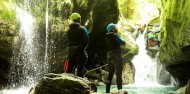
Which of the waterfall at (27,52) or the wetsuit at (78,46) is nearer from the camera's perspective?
the wetsuit at (78,46)

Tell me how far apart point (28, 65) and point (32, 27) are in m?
2.20

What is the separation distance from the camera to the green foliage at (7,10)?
14873 millimetres

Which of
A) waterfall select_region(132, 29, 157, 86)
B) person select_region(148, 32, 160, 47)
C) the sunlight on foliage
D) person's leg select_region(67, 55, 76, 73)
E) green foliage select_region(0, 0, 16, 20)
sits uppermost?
the sunlight on foliage

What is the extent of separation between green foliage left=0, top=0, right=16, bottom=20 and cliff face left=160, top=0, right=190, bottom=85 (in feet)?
27.4

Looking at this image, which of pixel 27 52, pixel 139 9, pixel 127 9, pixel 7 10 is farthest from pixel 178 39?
pixel 139 9

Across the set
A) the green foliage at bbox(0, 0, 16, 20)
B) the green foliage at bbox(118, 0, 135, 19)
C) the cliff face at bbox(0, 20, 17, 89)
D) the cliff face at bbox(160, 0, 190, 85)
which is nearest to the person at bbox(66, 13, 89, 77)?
the cliff face at bbox(160, 0, 190, 85)

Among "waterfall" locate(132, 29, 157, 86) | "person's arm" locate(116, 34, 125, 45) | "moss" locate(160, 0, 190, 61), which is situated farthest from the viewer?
"waterfall" locate(132, 29, 157, 86)

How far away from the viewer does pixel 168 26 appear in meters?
13.5

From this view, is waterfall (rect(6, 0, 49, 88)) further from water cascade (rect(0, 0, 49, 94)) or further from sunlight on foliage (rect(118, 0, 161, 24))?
sunlight on foliage (rect(118, 0, 161, 24))

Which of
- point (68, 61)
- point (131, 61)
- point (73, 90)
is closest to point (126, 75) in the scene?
point (131, 61)

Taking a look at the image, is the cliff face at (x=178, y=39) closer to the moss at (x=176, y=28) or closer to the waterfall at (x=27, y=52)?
the moss at (x=176, y=28)

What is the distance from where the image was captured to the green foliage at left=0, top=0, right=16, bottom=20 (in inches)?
586

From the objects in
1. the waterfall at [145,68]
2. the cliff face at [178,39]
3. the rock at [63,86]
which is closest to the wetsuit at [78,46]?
the rock at [63,86]

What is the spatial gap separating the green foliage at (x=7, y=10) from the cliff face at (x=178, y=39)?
27.4 ft
